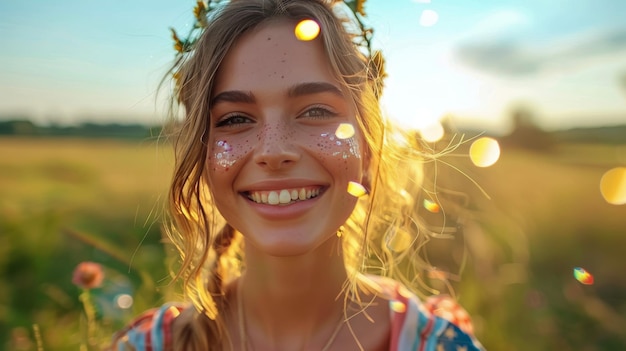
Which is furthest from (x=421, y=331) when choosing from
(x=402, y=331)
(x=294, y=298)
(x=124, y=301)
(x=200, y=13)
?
(x=124, y=301)

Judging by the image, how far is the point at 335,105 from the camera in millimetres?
1088

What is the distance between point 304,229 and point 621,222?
Result: 1956 millimetres

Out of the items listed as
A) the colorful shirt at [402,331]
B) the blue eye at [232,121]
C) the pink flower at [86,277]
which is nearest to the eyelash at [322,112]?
the blue eye at [232,121]

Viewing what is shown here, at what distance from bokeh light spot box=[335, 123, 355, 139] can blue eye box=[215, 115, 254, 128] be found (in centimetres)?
17

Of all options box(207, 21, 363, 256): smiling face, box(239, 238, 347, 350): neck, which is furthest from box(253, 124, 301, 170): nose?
box(239, 238, 347, 350): neck

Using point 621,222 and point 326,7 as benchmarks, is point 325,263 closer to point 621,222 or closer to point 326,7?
point 326,7

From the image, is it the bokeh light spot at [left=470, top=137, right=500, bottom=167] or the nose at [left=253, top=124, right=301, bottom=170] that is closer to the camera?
the nose at [left=253, top=124, right=301, bottom=170]

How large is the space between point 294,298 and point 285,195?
285 millimetres

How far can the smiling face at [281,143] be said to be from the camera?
1030 mm

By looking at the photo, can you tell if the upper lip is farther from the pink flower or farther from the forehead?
the pink flower

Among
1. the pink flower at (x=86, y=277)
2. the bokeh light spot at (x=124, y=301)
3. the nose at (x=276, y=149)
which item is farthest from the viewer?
the bokeh light spot at (x=124, y=301)

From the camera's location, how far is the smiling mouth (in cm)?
104

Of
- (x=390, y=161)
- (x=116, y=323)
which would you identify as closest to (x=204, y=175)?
(x=390, y=161)

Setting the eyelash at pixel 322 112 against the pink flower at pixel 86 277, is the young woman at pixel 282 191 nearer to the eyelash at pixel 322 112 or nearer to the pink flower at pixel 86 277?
the eyelash at pixel 322 112
